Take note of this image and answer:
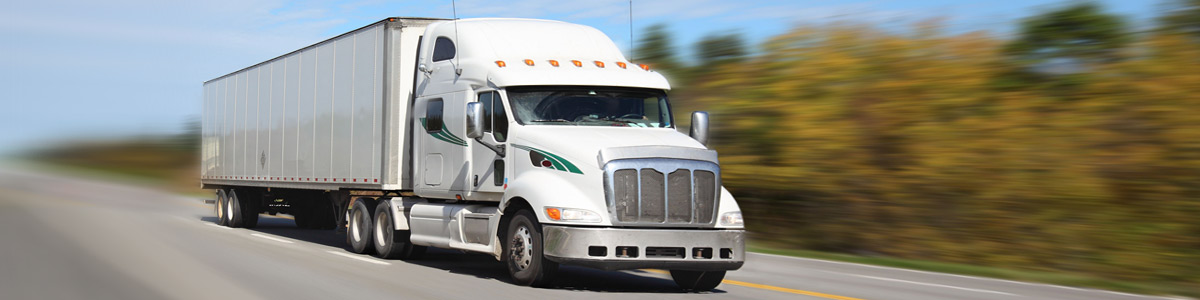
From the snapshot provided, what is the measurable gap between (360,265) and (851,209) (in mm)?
10221

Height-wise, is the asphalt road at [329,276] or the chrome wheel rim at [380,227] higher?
the chrome wheel rim at [380,227]

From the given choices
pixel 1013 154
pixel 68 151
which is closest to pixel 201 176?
pixel 1013 154

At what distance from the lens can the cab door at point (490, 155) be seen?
44.2 ft

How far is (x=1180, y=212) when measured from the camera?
55.5 ft

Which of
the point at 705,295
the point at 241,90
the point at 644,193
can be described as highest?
the point at 241,90

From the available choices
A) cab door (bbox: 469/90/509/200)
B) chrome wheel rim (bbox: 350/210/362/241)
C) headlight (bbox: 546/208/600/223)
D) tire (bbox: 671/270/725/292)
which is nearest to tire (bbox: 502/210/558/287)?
headlight (bbox: 546/208/600/223)

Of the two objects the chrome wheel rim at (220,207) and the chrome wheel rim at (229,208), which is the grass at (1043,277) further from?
the chrome wheel rim at (220,207)

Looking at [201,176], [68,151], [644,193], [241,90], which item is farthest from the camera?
[68,151]

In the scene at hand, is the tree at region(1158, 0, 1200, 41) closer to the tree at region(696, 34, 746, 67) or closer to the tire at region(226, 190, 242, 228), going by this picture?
the tree at region(696, 34, 746, 67)

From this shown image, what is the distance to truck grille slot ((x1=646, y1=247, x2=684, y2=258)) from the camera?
11836 mm

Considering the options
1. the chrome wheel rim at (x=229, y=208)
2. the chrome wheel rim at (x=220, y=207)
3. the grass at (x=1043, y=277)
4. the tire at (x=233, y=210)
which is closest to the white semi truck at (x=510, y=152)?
the tire at (x=233, y=210)

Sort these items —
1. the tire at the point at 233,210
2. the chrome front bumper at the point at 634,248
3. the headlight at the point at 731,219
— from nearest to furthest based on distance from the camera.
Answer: the chrome front bumper at the point at 634,248
the headlight at the point at 731,219
the tire at the point at 233,210

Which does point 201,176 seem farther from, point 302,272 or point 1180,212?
point 1180,212

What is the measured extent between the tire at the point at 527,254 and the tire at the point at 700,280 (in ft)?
4.80
